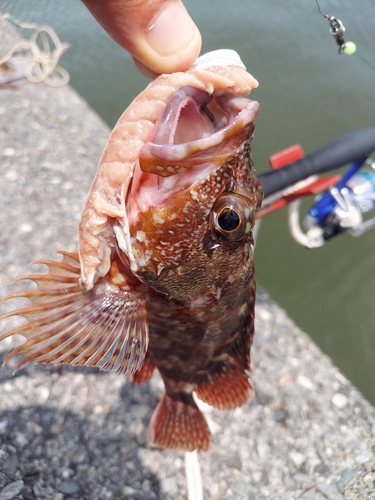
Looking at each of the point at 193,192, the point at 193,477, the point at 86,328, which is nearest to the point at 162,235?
the point at 193,192

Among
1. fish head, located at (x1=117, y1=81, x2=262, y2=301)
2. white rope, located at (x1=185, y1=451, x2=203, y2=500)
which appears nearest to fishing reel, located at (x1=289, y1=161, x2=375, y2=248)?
white rope, located at (x1=185, y1=451, x2=203, y2=500)

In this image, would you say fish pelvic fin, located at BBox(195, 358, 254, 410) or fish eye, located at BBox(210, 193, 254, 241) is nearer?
fish eye, located at BBox(210, 193, 254, 241)

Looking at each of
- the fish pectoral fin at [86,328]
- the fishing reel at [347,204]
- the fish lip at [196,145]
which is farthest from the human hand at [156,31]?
the fishing reel at [347,204]

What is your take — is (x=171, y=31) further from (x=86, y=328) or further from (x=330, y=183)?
(x=330, y=183)

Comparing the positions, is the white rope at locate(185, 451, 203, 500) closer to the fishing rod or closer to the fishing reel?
the fishing rod

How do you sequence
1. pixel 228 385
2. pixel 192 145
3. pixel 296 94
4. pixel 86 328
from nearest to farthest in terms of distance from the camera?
pixel 192 145
pixel 86 328
pixel 228 385
pixel 296 94

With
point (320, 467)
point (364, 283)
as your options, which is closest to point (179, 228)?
point (320, 467)
